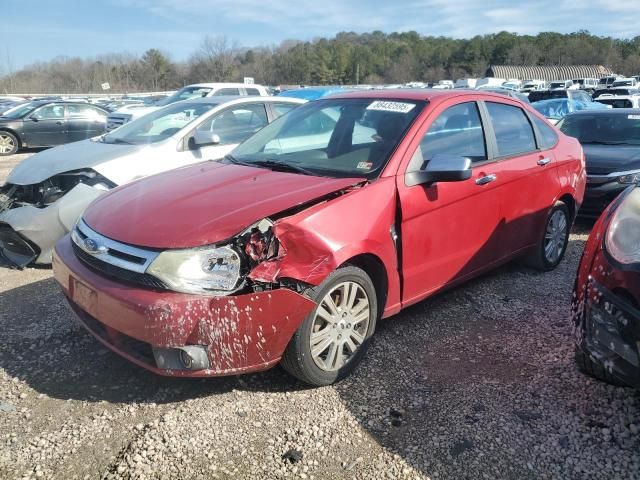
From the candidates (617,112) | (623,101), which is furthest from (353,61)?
(617,112)

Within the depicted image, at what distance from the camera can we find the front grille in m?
2.61

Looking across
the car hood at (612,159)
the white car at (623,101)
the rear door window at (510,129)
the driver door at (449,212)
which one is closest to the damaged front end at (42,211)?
the driver door at (449,212)

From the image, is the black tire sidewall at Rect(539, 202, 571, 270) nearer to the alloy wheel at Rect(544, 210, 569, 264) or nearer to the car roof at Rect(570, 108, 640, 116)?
the alloy wheel at Rect(544, 210, 569, 264)

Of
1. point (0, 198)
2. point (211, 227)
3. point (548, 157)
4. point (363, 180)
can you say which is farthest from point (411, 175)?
point (0, 198)

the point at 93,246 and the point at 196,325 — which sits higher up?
the point at 93,246

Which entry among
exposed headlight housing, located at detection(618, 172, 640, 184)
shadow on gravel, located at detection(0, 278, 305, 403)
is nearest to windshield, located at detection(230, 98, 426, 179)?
shadow on gravel, located at detection(0, 278, 305, 403)

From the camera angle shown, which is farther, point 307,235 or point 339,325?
point 339,325

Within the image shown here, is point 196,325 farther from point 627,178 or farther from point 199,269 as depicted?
point 627,178

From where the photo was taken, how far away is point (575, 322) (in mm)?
2678

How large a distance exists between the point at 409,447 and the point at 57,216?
12.2ft

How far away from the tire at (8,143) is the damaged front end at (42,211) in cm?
1031

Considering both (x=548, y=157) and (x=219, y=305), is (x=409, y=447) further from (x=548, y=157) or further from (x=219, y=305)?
(x=548, y=157)

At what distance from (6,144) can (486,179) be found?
46.8 feet

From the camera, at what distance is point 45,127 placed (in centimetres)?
1456
